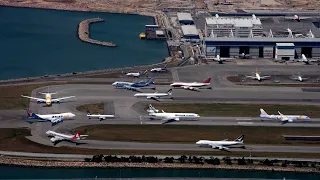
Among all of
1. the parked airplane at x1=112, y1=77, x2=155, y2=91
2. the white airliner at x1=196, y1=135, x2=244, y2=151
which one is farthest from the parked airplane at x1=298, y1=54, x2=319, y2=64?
the white airliner at x1=196, y1=135, x2=244, y2=151

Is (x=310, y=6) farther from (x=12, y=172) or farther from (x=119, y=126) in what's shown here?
(x=12, y=172)

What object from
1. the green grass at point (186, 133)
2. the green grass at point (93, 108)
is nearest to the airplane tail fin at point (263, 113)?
the green grass at point (186, 133)

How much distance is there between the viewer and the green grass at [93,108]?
82.6m

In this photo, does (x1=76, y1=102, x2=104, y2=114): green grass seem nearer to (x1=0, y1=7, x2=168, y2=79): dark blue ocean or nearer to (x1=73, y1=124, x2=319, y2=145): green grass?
(x1=73, y1=124, x2=319, y2=145): green grass

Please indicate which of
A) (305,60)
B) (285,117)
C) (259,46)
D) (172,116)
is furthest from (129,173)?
(259,46)

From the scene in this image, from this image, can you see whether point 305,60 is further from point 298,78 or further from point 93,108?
point 93,108

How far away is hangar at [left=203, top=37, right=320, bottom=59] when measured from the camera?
110500 mm

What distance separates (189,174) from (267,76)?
37.9 metres

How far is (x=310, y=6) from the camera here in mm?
153250

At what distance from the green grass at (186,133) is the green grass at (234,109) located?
196 inches

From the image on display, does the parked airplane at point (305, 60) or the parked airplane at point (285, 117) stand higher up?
the parked airplane at point (305, 60)

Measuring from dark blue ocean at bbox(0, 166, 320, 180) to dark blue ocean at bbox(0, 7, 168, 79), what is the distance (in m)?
36.0

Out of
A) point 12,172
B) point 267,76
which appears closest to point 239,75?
point 267,76

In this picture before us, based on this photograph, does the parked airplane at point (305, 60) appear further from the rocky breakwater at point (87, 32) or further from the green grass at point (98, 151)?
the green grass at point (98, 151)
